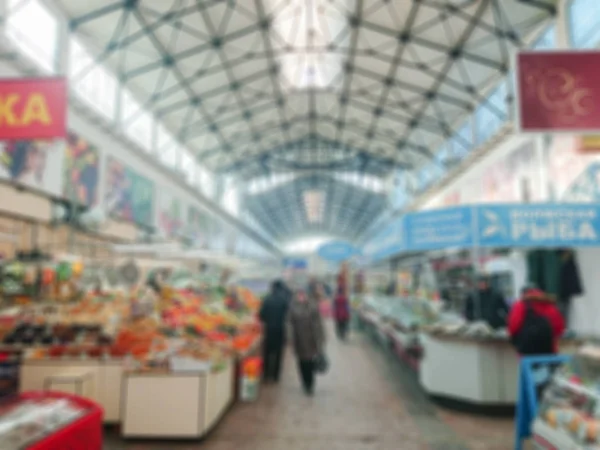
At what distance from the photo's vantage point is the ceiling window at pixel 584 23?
7766 mm

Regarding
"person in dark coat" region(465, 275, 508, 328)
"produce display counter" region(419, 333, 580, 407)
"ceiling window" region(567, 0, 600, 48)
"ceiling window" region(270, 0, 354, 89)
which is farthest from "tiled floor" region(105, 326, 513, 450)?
"ceiling window" region(270, 0, 354, 89)

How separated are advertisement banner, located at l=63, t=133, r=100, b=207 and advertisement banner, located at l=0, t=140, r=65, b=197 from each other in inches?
11.7

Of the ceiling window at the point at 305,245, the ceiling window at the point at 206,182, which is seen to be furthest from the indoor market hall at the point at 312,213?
the ceiling window at the point at 305,245

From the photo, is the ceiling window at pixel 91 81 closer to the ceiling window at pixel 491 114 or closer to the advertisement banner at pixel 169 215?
the advertisement banner at pixel 169 215

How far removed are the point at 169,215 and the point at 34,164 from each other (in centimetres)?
733

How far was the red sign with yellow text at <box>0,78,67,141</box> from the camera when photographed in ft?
12.9

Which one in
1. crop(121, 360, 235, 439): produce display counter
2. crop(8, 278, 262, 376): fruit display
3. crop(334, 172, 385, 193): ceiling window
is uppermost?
crop(334, 172, 385, 193): ceiling window

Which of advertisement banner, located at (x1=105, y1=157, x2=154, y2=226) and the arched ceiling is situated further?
advertisement banner, located at (x1=105, y1=157, x2=154, y2=226)

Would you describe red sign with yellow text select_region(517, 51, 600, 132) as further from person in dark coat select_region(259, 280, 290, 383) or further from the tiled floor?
person in dark coat select_region(259, 280, 290, 383)

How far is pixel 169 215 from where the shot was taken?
51.1 feet

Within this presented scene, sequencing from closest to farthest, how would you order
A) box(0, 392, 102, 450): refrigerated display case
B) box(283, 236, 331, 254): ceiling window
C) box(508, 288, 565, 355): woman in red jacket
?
box(0, 392, 102, 450): refrigerated display case, box(508, 288, 565, 355): woman in red jacket, box(283, 236, 331, 254): ceiling window

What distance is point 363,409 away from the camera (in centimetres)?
526

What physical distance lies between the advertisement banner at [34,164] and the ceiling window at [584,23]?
28.5ft

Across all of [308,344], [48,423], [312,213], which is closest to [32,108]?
[48,423]
